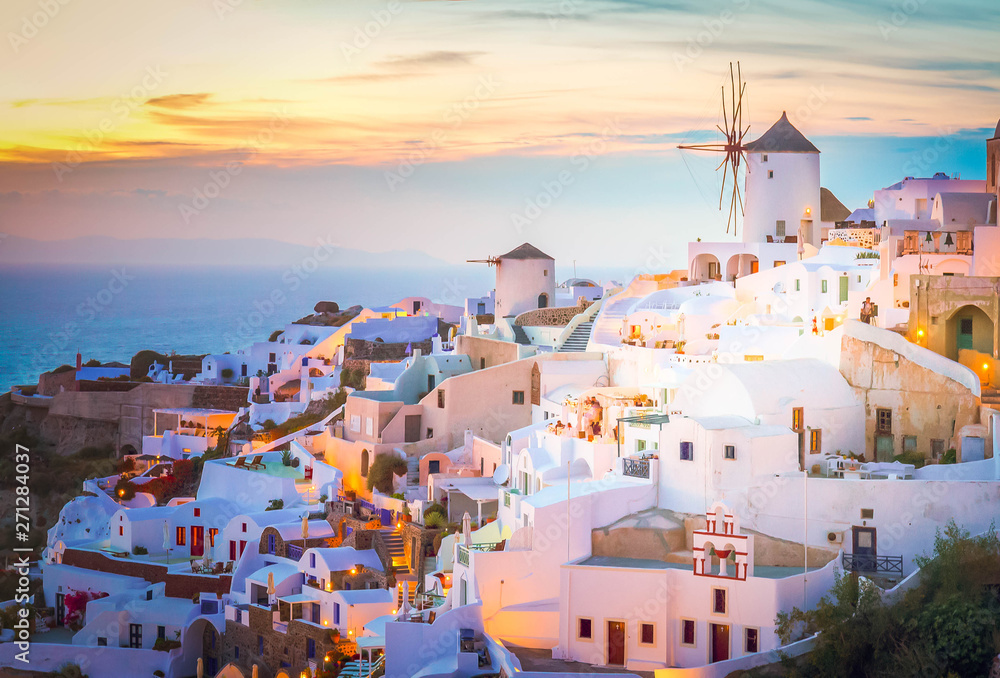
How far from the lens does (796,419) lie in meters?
23.5

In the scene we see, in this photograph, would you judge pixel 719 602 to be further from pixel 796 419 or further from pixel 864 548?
pixel 796 419

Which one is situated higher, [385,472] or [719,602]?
[385,472]

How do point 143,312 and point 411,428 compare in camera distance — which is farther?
point 143,312

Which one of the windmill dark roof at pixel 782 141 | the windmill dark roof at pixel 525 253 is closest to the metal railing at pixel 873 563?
the windmill dark roof at pixel 782 141

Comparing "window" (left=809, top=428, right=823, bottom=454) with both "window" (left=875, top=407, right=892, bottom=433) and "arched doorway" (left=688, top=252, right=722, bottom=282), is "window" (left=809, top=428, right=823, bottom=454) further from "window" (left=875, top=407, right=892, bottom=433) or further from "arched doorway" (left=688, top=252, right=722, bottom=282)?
"arched doorway" (left=688, top=252, right=722, bottom=282)

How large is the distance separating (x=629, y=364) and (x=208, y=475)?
37.3 feet

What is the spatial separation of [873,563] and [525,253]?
2060cm

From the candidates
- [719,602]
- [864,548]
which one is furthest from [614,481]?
[864,548]

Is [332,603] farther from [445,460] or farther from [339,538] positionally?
[445,460]

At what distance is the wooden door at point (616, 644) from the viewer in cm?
2152

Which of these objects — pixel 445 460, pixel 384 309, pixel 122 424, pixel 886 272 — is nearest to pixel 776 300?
pixel 886 272

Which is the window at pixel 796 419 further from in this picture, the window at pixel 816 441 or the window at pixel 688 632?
the window at pixel 688 632

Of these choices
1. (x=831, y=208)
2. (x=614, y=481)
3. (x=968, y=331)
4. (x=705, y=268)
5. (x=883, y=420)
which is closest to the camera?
(x=614, y=481)

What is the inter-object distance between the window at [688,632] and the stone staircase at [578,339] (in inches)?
494
